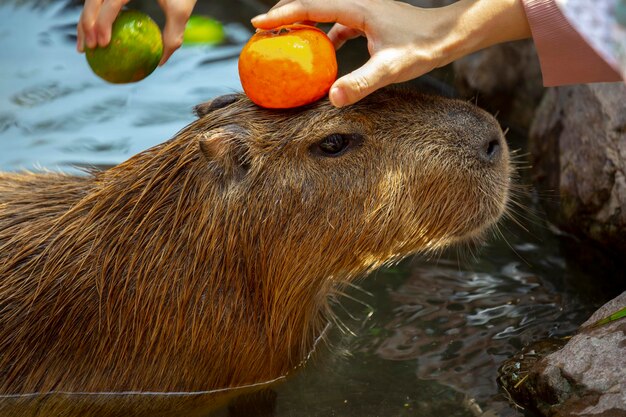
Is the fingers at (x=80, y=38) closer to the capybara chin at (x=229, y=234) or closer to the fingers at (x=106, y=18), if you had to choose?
the fingers at (x=106, y=18)

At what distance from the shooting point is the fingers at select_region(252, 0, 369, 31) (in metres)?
3.23

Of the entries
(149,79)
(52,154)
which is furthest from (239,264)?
(149,79)

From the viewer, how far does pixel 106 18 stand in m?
3.29

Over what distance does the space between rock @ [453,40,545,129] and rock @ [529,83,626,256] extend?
2.22 feet

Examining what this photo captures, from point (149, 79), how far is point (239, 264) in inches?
136

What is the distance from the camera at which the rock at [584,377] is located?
131 inches

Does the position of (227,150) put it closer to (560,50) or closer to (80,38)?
(80,38)

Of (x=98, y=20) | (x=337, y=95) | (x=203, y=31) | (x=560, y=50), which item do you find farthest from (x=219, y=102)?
(x=203, y=31)

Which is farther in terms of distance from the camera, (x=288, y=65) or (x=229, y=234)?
(x=229, y=234)

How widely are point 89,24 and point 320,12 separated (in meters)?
0.77

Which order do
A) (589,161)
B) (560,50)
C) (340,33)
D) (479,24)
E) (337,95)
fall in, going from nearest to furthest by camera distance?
(337,95) → (479,24) → (560,50) → (340,33) → (589,161)

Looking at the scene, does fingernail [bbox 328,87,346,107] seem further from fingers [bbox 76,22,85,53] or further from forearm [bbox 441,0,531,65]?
fingers [bbox 76,22,85,53]

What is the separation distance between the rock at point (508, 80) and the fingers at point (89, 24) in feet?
10.8

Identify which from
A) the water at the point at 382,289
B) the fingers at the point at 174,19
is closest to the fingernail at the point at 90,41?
the fingers at the point at 174,19
